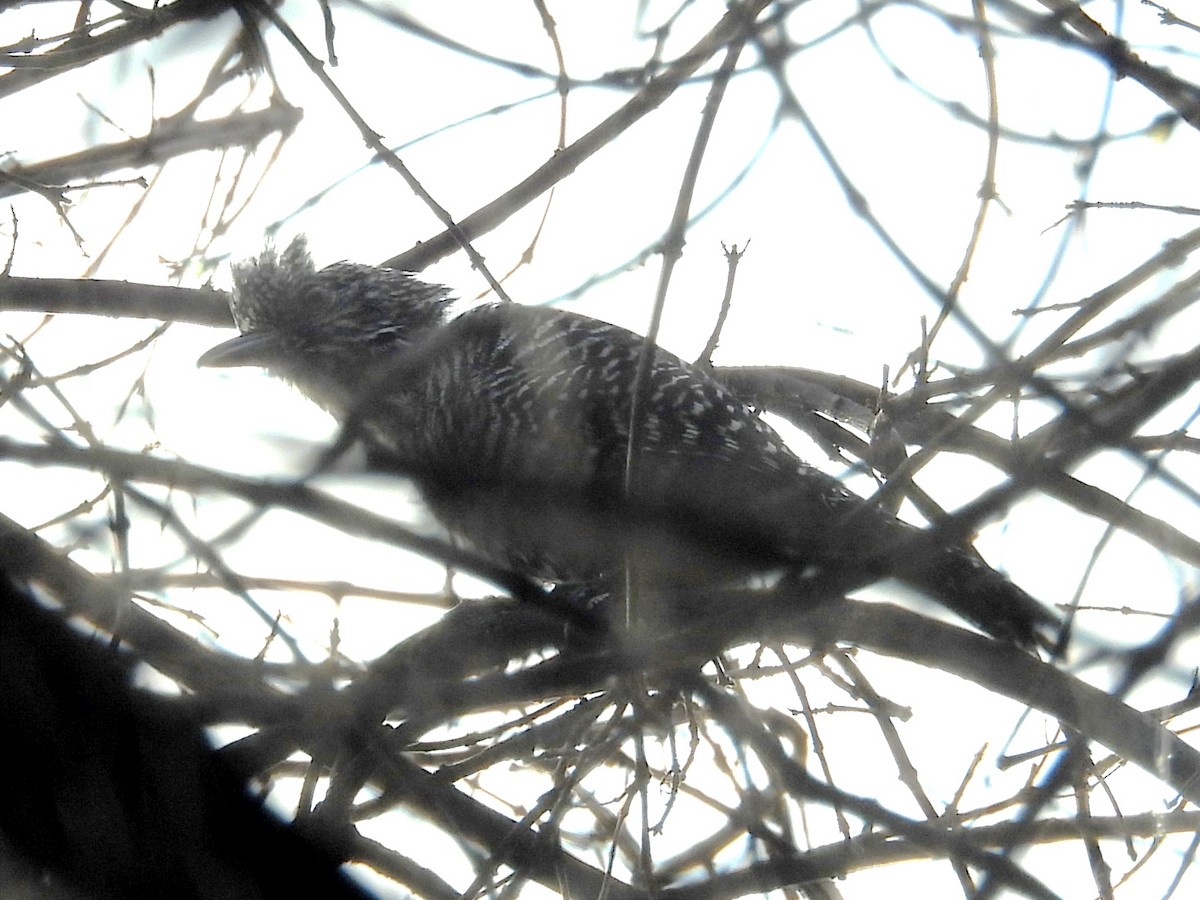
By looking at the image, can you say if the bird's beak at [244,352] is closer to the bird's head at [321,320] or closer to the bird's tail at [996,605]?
the bird's head at [321,320]

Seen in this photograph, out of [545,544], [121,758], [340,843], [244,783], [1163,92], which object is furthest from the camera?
[545,544]

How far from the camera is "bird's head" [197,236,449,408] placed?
5176 millimetres

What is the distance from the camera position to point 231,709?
193cm

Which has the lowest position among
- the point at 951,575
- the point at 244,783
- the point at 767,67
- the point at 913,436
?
the point at 244,783

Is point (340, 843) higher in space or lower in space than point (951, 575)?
lower

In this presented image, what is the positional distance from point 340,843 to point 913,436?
8.23 ft

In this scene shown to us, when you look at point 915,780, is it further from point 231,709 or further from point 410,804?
point 231,709

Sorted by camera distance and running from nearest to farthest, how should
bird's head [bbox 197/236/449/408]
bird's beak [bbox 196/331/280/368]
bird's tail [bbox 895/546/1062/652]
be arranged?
bird's tail [bbox 895/546/1062/652] < bird's beak [bbox 196/331/280/368] < bird's head [bbox 197/236/449/408]

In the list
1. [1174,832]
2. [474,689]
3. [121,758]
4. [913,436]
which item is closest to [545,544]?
[913,436]

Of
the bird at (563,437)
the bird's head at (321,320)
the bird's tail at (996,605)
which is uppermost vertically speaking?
the bird's head at (321,320)

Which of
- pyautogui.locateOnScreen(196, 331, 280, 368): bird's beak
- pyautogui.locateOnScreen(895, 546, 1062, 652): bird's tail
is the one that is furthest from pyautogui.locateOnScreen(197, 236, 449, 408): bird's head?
pyautogui.locateOnScreen(895, 546, 1062, 652): bird's tail

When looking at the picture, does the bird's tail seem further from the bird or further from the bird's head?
the bird's head

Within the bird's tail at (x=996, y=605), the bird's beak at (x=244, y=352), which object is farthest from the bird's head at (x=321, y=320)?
the bird's tail at (x=996, y=605)

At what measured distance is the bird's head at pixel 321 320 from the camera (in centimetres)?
518
